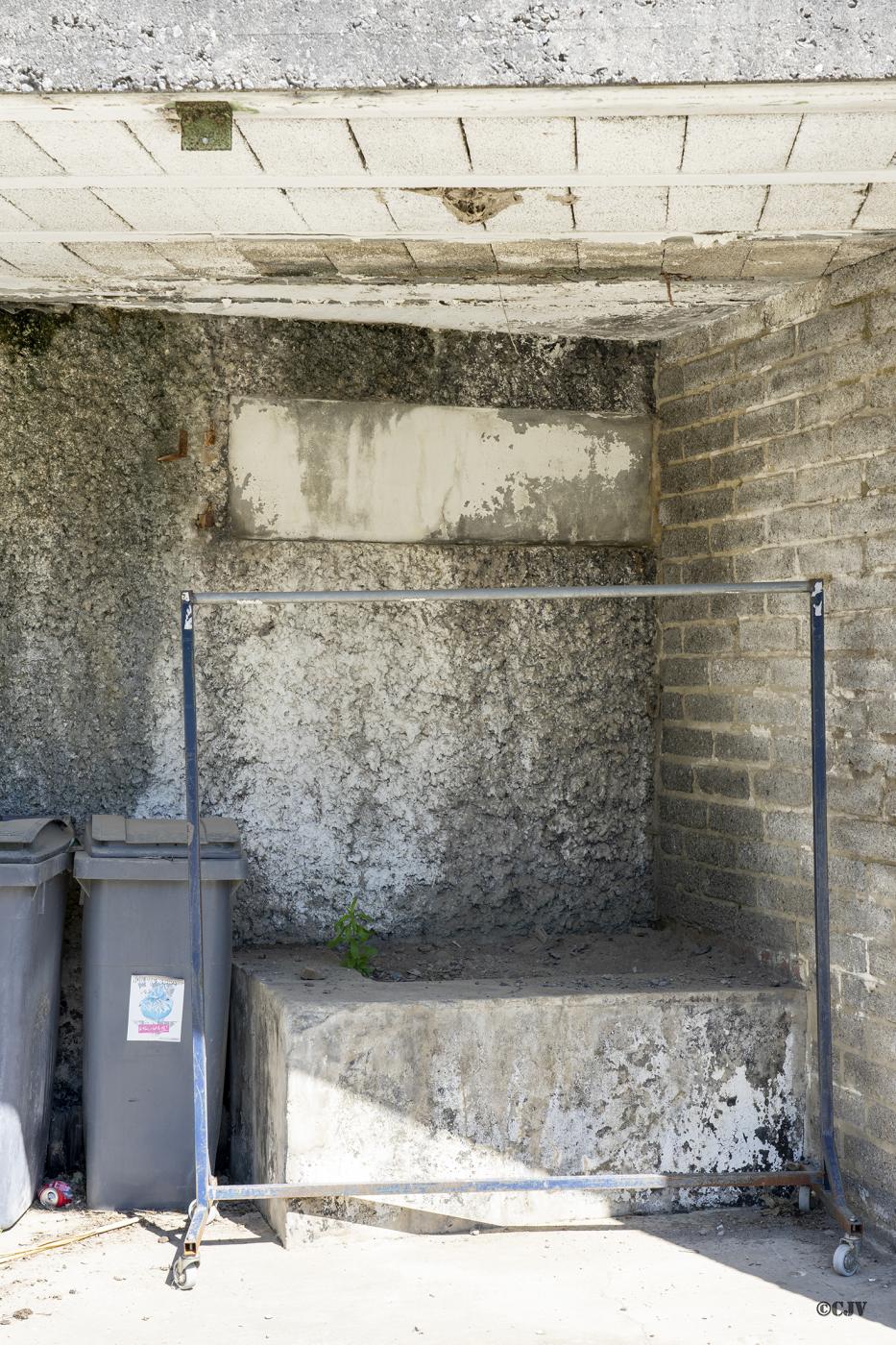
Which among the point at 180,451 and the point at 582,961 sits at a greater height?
the point at 180,451

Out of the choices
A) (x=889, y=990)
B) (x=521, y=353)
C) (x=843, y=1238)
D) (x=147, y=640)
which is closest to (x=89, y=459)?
(x=147, y=640)

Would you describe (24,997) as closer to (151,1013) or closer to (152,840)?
(151,1013)

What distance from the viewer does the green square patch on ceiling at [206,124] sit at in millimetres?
2820

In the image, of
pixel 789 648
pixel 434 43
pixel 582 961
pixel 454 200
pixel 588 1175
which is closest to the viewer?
pixel 434 43

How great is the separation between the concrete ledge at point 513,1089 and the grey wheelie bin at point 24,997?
2.23 feet

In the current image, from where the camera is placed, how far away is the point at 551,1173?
13.0ft

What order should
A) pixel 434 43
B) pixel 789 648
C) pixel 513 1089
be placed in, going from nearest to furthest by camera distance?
pixel 434 43, pixel 513 1089, pixel 789 648

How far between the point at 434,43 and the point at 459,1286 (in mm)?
3055

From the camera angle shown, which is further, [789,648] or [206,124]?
[789,648]

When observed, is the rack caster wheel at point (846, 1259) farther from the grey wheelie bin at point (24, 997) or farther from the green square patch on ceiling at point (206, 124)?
the green square patch on ceiling at point (206, 124)

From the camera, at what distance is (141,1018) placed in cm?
411

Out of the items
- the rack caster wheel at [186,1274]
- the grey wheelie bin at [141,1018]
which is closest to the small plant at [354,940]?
the grey wheelie bin at [141,1018]

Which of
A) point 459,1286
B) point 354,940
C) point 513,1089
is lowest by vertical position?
point 459,1286

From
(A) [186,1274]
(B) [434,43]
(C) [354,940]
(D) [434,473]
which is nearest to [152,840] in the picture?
(C) [354,940]
